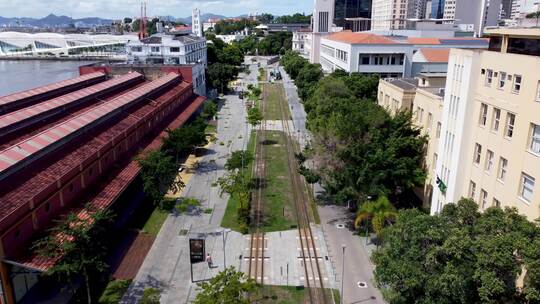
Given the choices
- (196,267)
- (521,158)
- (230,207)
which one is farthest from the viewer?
(230,207)

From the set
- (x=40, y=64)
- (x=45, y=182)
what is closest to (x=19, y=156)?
(x=45, y=182)

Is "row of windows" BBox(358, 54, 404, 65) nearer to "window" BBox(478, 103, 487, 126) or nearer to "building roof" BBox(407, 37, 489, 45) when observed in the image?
"building roof" BBox(407, 37, 489, 45)

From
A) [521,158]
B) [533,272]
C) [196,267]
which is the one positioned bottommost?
[196,267]

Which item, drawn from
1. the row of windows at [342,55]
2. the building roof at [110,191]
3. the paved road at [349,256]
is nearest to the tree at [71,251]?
the building roof at [110,191]

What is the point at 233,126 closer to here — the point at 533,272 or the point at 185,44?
the point at 185,44

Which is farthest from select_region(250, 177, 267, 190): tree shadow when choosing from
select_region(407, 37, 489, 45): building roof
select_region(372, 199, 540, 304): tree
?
select_region(407, 37, 489, 45): building roof

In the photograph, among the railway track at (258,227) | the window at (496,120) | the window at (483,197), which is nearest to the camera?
the window at (496,120)

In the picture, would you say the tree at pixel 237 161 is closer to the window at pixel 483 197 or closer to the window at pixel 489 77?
the window at pixel 483 197
